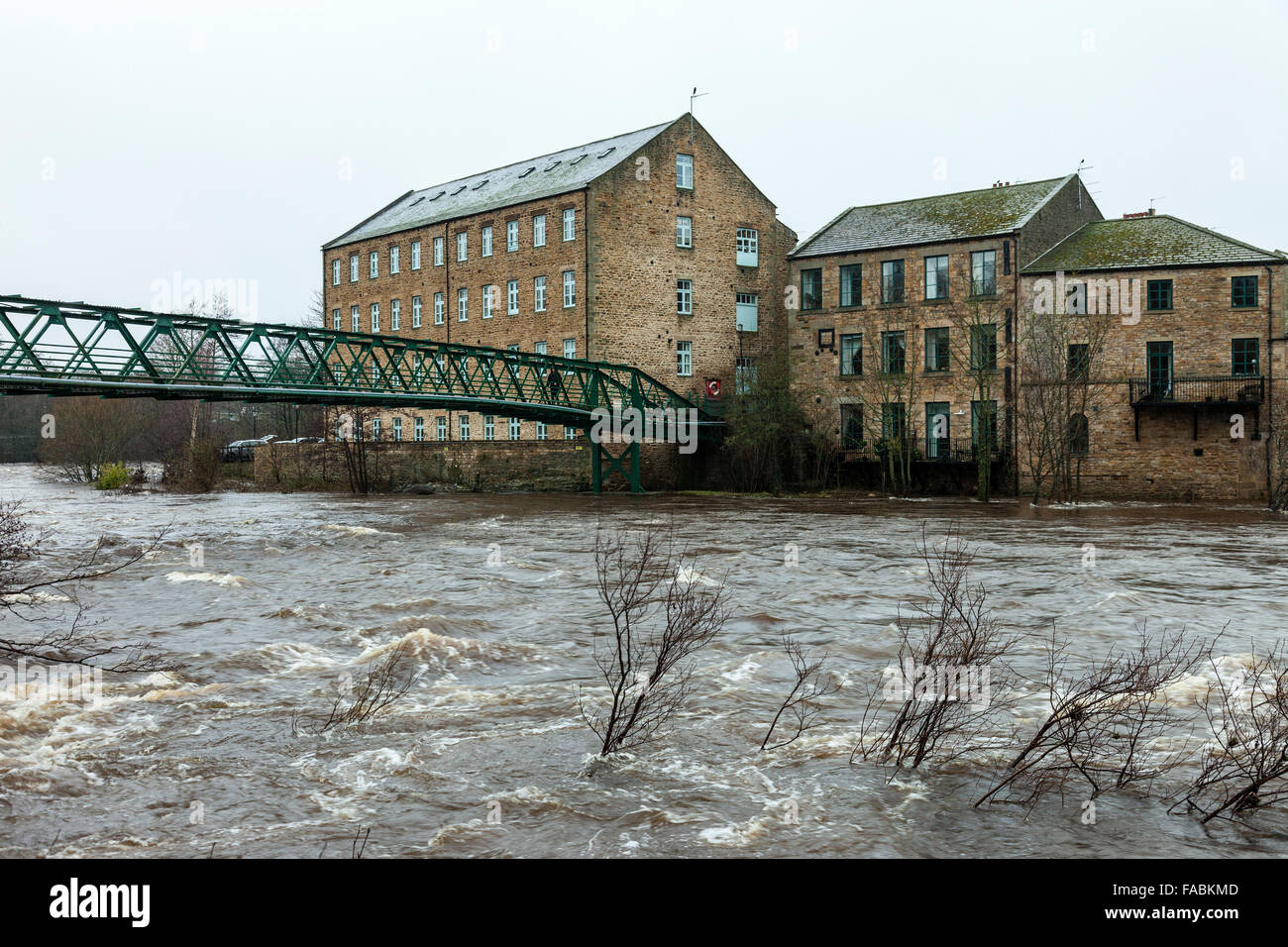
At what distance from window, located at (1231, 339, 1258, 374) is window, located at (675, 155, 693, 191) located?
21.2m

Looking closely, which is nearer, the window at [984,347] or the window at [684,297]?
the window at [984,347]

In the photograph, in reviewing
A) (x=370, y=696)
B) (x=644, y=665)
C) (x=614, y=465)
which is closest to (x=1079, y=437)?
(x=614, y=465)

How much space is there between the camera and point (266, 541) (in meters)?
23.8

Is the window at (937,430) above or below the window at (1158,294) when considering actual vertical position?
below

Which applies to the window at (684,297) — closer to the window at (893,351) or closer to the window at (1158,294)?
the window at (893,351)

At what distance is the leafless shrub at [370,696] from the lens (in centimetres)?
894

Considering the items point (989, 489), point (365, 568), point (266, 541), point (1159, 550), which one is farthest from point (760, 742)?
point (989, 489)

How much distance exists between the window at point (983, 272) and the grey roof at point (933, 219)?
741mm

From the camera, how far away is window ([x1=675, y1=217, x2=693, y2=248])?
45.2m

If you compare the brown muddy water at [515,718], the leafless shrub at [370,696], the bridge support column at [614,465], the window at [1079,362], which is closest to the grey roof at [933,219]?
the window at [1079,362]

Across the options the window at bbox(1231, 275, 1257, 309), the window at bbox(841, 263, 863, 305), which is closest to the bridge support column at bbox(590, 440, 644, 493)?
the window at bbox(841, 263, 863, 305)

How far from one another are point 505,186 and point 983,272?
22068mm
